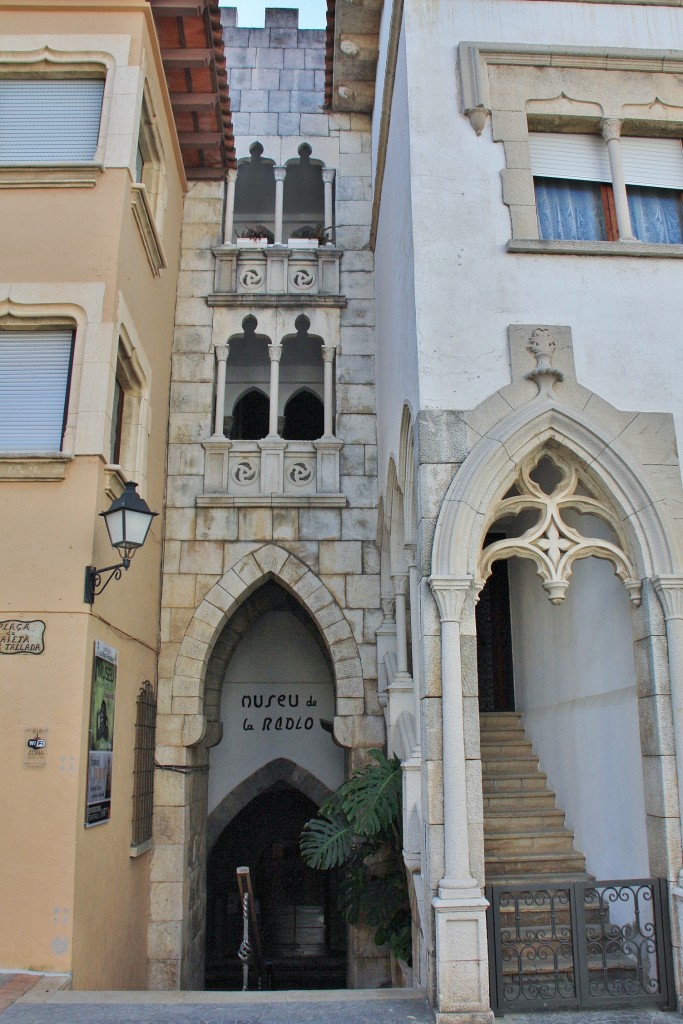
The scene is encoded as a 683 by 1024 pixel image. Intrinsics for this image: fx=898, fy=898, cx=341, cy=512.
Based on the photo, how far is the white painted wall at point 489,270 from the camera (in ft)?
20.7

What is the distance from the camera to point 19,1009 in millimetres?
5336

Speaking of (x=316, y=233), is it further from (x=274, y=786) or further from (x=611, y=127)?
(x=274, y=786)

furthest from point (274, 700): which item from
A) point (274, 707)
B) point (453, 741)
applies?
point (453, 741)

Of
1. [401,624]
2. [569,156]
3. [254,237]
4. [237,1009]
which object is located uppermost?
[254,237]

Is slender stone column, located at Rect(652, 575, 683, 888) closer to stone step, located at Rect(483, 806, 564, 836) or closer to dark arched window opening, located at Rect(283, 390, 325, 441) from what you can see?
stone step, located at Rect(483, 806, 564, 836)

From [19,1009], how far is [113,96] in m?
7.09

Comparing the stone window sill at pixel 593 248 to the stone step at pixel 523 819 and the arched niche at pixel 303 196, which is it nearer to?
the stone step at pixel 523 819

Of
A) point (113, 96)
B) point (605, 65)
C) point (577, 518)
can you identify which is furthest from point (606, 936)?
point (113, 96)

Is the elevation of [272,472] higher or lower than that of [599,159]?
lower

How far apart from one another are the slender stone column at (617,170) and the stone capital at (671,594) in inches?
106

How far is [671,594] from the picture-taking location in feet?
19.1

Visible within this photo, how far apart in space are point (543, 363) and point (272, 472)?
414cm

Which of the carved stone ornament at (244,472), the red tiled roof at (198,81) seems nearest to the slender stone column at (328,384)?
the carved stone ornament at (244,472)

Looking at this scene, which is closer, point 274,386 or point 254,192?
point 274,386
